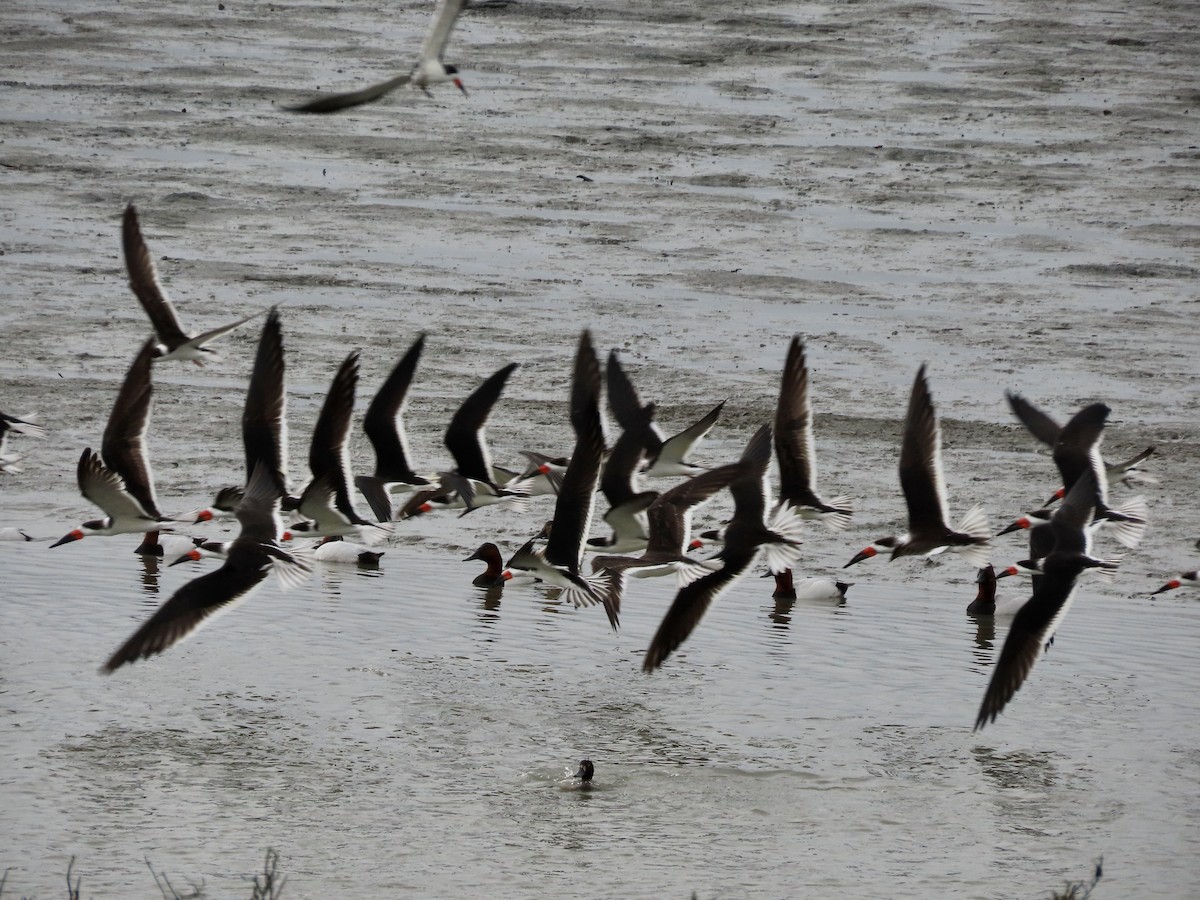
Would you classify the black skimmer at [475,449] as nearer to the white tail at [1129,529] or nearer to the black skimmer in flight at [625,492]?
the black skimmer in flight at [625,492]

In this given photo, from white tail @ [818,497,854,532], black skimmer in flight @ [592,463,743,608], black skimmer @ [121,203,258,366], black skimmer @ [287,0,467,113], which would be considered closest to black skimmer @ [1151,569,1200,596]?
white tail @ [818,497,854,532]

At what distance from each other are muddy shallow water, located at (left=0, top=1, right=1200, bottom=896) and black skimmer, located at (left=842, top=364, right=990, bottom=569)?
95 cm

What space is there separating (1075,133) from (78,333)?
12.8 meters

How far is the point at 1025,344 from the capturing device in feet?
54.5

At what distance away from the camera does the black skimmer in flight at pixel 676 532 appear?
381 inches

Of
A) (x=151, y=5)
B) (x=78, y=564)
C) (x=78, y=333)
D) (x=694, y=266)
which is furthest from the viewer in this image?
(x=151, y=5)

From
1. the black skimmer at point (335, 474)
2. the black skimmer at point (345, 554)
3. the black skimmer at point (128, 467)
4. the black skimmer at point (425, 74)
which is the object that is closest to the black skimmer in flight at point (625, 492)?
the black skimmer at point (335, 474)

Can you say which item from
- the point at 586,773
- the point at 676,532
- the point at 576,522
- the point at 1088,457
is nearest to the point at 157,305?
the point at 576,522

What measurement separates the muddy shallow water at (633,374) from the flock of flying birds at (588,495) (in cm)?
73

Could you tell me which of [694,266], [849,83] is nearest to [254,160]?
[694,266]

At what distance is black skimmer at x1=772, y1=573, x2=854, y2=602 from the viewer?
1185 centimetres

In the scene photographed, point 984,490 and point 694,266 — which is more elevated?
point 694,266

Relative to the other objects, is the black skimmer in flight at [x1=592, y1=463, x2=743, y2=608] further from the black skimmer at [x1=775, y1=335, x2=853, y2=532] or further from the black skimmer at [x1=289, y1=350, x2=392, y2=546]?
the black skimmer at [x1=289, y1=350, x2=392, y2=546]

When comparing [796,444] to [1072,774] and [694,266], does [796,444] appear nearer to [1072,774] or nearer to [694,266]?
[1072,774]
